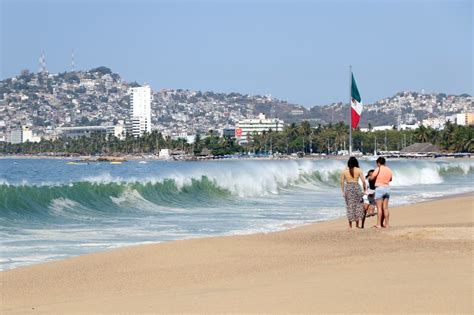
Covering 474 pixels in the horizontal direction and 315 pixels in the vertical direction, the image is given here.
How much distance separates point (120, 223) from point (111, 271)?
37.0 ft

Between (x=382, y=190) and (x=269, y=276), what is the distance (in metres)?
5.92

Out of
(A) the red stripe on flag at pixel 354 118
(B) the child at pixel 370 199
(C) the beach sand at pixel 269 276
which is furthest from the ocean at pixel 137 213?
(B) the child at pixel 370 199

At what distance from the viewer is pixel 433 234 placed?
46.9 ft

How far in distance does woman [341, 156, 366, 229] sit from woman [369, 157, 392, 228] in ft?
0.91

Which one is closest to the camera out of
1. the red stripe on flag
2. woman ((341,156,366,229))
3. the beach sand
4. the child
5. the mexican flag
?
the beach sand

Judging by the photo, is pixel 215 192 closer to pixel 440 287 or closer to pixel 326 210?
pixel 326 210

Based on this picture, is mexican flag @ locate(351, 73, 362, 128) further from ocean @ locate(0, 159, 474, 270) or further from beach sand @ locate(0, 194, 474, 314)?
beach sand @ locate(0, 194, 474, 314)

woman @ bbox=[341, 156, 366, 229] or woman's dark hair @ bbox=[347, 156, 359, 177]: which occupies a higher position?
woman's dark hair @ bbox=[347, 156, 359, 177]

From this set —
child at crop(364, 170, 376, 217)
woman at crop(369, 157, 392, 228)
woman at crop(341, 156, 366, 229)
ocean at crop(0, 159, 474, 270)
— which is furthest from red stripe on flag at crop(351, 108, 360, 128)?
ocean at crop(0, 159, 474, 270)

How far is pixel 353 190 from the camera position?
16141 mm

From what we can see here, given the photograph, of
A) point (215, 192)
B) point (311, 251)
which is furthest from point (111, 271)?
point (215, 192)

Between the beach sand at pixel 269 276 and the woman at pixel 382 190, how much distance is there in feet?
3.17

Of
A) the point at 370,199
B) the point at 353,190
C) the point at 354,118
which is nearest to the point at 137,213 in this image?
the point at 354,118

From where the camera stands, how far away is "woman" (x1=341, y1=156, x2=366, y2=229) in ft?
52.7
